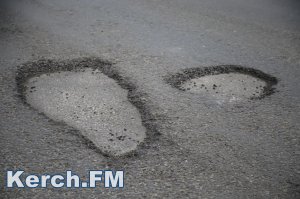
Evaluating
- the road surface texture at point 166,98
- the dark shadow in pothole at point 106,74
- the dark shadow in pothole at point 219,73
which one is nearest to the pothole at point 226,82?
the dark shadow in pothole at point 219,73

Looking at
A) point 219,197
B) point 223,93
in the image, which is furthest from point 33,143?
point 223,93

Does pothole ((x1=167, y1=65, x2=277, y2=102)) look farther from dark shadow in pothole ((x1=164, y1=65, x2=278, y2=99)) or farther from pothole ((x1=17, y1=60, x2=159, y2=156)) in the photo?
pothole ((x1=17, y1=60, x2=159, y2=156))

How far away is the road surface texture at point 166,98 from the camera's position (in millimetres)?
3334

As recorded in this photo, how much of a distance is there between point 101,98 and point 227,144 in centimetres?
174

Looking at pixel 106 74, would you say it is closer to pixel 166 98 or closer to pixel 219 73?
pixel 166 98

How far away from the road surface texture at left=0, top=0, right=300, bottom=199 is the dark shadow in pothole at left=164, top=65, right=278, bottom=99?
0.08 m

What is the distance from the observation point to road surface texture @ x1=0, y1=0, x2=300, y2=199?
3334 mm

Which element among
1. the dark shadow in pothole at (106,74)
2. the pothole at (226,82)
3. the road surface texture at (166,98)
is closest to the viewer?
the road surface texture at (166,98)

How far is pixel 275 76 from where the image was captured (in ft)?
16.1

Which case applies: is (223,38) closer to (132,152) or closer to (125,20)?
(125,20)

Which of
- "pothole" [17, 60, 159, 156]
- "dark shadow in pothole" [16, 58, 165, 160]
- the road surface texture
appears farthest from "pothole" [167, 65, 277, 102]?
"pothole" [17, 60, 159, 156]

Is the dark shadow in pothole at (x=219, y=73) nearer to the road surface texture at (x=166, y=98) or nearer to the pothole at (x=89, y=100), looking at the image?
the road surface texture at (x=166, y=98)

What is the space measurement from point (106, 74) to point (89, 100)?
62 centimetres

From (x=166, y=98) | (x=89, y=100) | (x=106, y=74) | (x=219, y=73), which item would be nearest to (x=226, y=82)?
(x=219, y=73)
